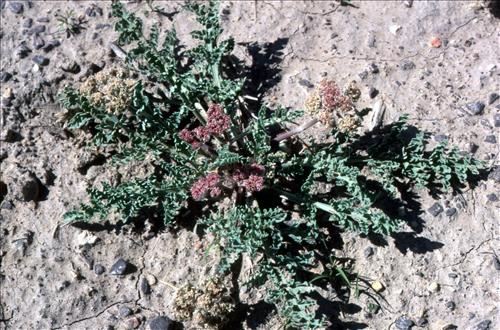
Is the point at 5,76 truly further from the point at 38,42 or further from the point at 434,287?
the point at 434,287

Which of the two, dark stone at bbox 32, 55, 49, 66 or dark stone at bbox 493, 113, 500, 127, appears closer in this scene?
dark stone at bbox 493, 113, 500, 127

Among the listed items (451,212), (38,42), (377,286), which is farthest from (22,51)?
(451,212)

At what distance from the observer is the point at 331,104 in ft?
12.9

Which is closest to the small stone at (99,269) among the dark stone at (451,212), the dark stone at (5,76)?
the dark stone at (5,76)

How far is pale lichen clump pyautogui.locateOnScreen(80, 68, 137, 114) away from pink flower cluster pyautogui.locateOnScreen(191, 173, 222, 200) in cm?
73

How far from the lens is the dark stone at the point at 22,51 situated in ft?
16.6

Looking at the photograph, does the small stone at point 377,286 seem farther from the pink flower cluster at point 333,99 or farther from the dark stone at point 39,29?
the dark stone at point 39,29

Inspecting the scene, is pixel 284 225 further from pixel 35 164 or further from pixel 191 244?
pixel 35 164

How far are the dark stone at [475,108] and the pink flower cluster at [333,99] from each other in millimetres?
1165

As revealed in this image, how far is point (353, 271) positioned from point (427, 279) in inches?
18.7

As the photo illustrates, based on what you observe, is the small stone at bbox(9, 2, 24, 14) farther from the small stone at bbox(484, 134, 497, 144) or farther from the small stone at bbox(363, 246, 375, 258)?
the small stone at bbox(484, 134, 497, 144)

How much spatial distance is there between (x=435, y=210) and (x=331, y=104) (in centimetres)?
108

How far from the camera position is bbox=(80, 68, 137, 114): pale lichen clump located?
13.9 ft

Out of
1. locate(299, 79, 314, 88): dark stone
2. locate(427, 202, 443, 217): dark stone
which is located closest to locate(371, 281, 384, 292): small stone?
locate(427, 202, 443, 217): dark stone
